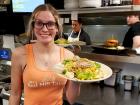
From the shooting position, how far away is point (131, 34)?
6.77 ft

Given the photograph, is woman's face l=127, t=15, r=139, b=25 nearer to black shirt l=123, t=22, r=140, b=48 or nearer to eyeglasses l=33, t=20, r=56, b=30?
black shirt l=123, t=22, r=140, b=48

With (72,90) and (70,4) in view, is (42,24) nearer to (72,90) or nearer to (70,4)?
(72,90)

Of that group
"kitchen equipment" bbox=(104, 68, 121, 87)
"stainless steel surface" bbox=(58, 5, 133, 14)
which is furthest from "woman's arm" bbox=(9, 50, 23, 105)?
"kitchen equipment" bbox=(104, 68, 121, 87)

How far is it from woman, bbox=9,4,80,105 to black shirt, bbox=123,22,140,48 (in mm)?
867

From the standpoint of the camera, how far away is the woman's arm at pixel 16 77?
1273 millimetres

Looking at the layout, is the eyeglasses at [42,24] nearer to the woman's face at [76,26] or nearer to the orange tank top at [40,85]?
the orange tank top at [40,85]

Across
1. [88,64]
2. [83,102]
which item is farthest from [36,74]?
[83,102]

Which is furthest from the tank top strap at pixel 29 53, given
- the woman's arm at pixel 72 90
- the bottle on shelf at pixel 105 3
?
the bottle on shelf at pixel 105 3

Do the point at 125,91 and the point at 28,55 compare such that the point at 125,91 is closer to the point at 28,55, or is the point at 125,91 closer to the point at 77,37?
the point at 77,37

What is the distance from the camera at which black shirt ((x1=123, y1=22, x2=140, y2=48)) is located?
6.52 ft

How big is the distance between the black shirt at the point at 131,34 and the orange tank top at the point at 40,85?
957 millimetres

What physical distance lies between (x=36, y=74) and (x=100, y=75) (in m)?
0.33

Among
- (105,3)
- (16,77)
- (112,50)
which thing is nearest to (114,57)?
(112,50)

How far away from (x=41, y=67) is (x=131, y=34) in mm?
1058
